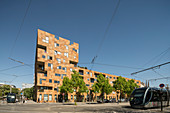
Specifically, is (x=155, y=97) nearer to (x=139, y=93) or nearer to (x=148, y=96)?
(x=148, y=96)

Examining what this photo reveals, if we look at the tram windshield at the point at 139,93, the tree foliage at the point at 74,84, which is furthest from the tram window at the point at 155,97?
the tree foliage at the point at 74,84

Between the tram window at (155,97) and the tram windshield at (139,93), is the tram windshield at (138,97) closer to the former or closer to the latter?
the tram windshield at (139,93)

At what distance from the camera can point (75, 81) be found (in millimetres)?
45906

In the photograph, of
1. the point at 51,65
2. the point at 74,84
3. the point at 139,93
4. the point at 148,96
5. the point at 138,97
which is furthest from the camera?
the point at 51,65

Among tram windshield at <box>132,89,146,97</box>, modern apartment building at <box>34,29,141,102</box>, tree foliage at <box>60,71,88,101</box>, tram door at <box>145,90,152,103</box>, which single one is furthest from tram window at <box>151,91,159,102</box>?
modern apartment building at <box>34,29,141,102</box>

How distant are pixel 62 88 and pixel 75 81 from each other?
17.0 ft

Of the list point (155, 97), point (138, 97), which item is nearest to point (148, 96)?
point (138, 97)


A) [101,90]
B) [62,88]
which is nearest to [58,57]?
[62,88]

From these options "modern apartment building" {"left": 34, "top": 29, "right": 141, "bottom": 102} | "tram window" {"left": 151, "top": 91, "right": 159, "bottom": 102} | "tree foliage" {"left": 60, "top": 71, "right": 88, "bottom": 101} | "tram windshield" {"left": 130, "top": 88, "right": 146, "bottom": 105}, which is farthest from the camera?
"modern apartment building" {"left": 34, "top": 29, "right": 141, "bottom": 102}

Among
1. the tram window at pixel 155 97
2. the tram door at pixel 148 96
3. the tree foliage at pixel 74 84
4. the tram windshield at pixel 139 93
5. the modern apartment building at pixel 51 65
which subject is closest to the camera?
the tram door at pixel 148 96

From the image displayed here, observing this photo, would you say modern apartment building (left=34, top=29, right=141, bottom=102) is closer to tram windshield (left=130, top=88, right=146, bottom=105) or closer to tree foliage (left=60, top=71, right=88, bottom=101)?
tree foliage (left=60, top=71, right=88, bottom=101)

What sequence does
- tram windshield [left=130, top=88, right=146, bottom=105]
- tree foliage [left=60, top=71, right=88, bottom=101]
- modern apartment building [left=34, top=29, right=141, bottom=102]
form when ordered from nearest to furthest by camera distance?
tram windshield [left=130, top=88, right=146, bottom=105] < tree foliage [left=60, top=71, right=88, bottom=101] < modern apartment building [left=34, top=29, right=141, bottom=102]

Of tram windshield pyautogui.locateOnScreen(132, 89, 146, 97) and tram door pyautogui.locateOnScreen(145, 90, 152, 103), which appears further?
tram windshield pyautogui.locateOnScreen(132, 89, 146, 97)

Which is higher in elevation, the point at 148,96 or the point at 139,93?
the point at 139,93
